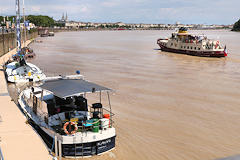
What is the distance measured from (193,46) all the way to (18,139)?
4596cm

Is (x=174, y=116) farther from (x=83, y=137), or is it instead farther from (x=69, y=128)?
(x=69, y=128)

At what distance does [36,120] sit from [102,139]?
372 cm

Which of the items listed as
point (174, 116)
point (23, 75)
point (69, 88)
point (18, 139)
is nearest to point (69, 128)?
point (69, 88)

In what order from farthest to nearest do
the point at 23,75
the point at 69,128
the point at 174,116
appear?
the point at 23,75 < the point at 174,116 < the point at 69,128

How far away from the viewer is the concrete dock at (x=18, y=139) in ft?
28.6

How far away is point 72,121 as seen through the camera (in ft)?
33.9

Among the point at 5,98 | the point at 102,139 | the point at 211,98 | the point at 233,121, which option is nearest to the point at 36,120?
the point at 102,139

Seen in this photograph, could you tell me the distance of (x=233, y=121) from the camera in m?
14.9

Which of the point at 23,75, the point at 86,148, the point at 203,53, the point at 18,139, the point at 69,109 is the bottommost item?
the point at 86,148

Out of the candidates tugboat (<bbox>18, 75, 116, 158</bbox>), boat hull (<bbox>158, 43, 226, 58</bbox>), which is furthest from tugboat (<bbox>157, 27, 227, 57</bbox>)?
tugboat (<bbox>18, 75, 116, 158</bbox>)

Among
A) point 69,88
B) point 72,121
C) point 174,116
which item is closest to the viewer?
point 72,121

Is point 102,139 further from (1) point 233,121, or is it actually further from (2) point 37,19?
(2) point 37,19

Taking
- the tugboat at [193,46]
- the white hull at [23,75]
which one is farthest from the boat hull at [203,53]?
the white hull at [23,75]

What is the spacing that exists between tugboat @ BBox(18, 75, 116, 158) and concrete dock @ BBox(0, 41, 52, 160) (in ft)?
2.05
